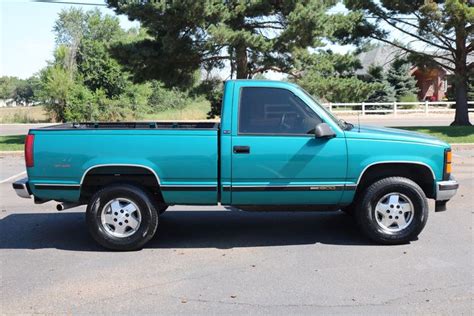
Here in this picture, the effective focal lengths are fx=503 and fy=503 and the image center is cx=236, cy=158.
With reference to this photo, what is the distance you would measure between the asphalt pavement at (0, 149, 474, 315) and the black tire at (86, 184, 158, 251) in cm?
12

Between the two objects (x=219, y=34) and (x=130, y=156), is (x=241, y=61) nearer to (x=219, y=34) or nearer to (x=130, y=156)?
(x=219, y=34)

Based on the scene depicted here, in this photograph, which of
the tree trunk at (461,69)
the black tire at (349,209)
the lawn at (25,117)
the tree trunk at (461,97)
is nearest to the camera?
the black tire at (349,209)

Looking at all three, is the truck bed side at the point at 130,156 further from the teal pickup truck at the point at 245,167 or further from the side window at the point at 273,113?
the side window at the point at 273,113

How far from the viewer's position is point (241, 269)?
16.5ft

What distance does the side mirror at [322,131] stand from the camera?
5.41 metres

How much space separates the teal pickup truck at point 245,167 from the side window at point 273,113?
11 millimetres

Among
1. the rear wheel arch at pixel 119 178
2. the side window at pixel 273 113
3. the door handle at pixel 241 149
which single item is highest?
the side window at pixel 273 113

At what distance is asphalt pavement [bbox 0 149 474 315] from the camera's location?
4180 mm

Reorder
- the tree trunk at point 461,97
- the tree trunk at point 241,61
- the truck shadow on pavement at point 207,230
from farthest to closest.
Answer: the tree trunk at point 461,97 < the tree trunk at point 241,61 < the truck shadow on pavement at point 207,230

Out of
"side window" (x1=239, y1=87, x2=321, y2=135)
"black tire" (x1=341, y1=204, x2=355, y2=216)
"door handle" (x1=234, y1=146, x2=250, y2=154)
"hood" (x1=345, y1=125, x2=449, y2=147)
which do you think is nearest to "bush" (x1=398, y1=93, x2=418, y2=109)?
"black tire" (x1=341, y1=204, x2=355, y2=216)

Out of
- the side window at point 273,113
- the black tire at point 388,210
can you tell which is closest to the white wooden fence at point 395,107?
the black tire at point 388,210

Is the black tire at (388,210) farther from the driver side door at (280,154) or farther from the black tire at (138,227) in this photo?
the black tire at (138,227)

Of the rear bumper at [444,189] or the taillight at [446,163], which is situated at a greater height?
the taillight at [446,163]

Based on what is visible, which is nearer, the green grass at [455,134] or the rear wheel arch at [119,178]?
the rear wheel arch at [119,178]
